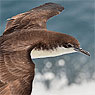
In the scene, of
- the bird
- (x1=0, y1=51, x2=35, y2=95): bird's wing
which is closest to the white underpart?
the bird

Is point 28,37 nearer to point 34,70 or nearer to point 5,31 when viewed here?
point 34,70

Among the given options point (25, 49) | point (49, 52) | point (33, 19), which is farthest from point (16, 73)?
point (33, 19)

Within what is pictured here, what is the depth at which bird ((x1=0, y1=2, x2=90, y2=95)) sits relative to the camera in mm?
9445

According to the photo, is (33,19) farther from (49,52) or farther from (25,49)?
(25,49)

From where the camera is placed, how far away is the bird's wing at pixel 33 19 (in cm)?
1369

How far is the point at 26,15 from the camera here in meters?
14.8

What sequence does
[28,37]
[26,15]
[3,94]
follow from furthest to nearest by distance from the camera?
1. [26,15]
2. [28,37]
3. [3,94]

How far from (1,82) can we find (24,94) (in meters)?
0.96

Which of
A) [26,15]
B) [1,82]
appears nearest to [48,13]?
[26,15]

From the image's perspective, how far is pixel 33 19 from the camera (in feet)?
46.9

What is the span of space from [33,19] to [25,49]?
4.02 metres

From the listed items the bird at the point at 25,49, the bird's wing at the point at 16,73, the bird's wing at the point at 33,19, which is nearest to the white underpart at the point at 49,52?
the bird at the point at 25,49

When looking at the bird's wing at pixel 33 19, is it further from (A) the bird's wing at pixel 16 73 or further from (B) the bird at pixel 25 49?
(A) the bird's wing at pixel 16 73

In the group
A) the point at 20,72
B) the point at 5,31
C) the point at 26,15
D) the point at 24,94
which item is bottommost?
the point at 24,94
